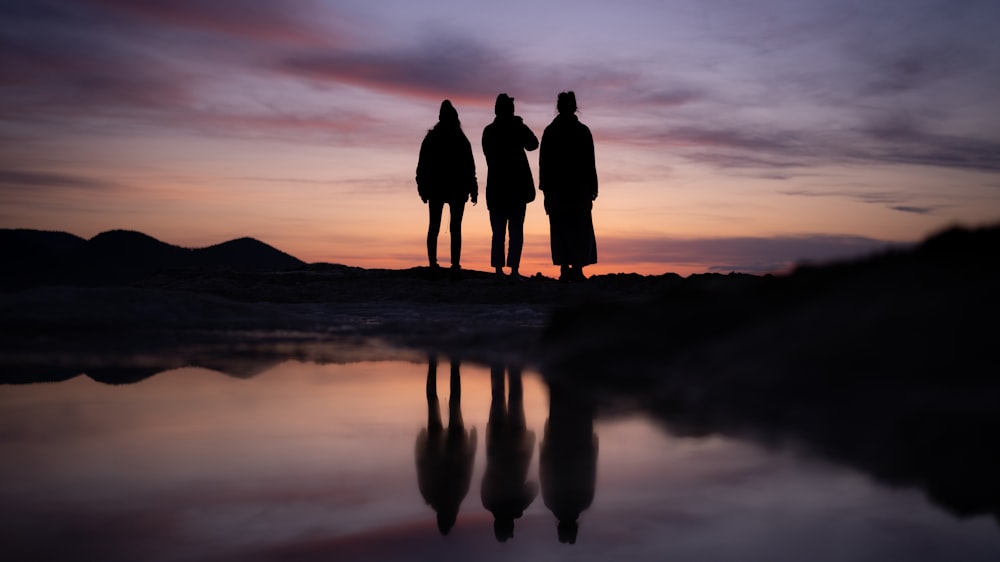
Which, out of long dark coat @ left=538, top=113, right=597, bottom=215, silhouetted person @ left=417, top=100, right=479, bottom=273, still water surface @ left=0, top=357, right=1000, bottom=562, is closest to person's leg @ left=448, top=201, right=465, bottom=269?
silhouetted person @ left=417, top=100, right=479, bottom=273

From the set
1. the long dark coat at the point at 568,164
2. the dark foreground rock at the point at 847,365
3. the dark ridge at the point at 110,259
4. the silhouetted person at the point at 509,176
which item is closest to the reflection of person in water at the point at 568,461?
the dark foreground rock at the point at 847,365

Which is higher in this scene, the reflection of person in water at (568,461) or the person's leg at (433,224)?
the person's leg at (433,224)

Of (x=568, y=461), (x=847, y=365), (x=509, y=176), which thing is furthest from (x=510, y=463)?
(x=509, y=176)

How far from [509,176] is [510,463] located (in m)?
10.3

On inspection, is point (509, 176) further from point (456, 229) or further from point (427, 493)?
point (427, 493)

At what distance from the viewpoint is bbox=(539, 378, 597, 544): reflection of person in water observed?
4.92 ft

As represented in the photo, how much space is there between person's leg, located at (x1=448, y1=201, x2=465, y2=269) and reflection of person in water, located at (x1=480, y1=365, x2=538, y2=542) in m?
9.37

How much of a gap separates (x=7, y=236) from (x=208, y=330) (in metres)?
28.3

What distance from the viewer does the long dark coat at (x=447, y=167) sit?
39.4ft

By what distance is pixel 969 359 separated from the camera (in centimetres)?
212

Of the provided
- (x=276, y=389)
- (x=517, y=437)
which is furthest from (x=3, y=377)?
(x=517, y=437)

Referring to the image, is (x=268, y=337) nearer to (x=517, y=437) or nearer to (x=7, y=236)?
(x=517, y=437)

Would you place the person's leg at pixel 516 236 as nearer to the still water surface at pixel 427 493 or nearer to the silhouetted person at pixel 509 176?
the silhouetted person at pixel 509 176

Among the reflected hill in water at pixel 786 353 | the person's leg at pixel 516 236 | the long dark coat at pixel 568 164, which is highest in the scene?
the long dark coat at pixel 568 164
